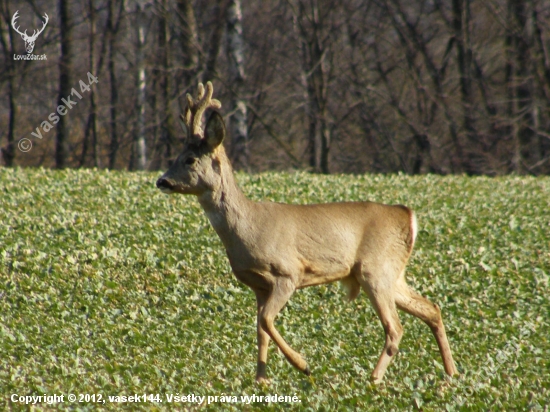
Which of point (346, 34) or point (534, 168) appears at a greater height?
point (346, 34)

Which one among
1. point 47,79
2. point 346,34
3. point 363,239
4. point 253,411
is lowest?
point 253,411

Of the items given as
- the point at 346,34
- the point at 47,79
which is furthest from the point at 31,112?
the point at 346,34

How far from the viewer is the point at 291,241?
679 centimetres

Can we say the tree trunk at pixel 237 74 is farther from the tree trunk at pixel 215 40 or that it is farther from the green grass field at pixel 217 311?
the green grass field at pixel 217 311

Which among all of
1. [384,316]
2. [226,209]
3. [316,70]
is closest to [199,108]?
[226,209]

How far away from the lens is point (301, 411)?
5953 millimetres

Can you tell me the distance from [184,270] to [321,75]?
1976 cm

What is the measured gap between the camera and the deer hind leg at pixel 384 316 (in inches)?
275

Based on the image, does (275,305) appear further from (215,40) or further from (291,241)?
(215,40)

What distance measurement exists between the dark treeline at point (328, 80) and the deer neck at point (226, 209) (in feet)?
66.2

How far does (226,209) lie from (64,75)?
830 inches

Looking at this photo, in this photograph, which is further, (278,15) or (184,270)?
(278,15)

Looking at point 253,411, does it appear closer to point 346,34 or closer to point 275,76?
point 346,34

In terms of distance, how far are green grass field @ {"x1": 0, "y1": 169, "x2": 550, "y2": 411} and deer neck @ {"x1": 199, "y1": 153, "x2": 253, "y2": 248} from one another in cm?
122
